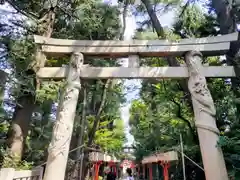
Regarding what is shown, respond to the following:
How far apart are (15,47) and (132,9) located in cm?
611

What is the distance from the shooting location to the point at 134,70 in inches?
205

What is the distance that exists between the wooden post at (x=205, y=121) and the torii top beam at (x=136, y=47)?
0.25 metres

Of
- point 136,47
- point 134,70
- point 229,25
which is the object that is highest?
point 229,25

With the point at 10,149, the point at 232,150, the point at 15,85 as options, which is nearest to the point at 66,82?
the point at 15,85

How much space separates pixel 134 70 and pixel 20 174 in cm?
319

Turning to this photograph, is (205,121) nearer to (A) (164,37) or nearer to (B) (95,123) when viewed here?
(A) (164,37)

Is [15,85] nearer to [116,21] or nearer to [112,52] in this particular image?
[112,52]

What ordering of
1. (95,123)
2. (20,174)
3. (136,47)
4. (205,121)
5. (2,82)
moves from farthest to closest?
(95,123)
(136,47)
(205,121)
(2,82)
(20,174)

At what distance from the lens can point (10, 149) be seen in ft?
14.1

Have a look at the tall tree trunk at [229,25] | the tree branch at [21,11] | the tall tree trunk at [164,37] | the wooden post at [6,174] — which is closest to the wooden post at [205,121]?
the tall tree trunk at [164,37]

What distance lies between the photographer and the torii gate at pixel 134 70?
460cm

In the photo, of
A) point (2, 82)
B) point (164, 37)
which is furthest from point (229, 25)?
point (2, 82)

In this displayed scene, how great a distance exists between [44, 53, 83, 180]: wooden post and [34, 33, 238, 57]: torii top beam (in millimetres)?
289

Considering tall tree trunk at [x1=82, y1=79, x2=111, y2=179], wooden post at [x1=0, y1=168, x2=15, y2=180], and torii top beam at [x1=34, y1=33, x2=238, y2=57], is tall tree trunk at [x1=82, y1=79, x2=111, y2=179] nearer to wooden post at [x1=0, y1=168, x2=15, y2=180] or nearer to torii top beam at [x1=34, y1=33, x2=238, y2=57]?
torii top beam at [x1=34, y1=33, x2=238, y2=57]
